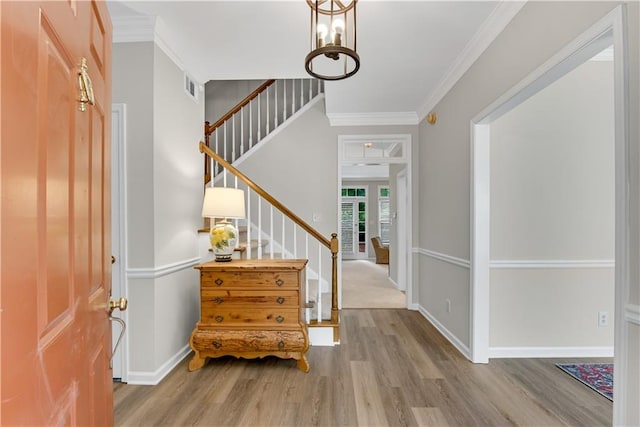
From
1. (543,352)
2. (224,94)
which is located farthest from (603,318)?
(224,94)

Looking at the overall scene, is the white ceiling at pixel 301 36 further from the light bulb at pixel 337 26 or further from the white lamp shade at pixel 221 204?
the white lamp shade at pixel 221 204

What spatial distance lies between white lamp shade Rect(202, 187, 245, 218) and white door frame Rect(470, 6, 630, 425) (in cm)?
201

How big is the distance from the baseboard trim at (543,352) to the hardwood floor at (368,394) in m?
0.07

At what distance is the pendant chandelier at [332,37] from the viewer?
1.70 meters

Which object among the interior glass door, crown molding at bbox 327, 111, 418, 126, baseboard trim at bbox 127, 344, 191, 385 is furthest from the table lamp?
the interior glass door

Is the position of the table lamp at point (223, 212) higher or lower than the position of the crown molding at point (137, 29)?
lower

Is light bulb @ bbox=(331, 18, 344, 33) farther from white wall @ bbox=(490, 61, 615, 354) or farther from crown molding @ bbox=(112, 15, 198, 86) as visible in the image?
white wall @ bbox=(490, 61, 615, 354)

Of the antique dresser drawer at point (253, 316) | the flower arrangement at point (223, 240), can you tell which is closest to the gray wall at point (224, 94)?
the flower arrangement at point (223, 240)

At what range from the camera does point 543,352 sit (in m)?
2.74

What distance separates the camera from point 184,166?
283 cm

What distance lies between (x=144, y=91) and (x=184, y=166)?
2.24 ft

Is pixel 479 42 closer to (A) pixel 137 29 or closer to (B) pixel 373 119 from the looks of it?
(B) pixel 373 119

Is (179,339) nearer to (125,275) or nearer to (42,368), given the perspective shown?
(125,275)

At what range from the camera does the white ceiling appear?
2188 mm
